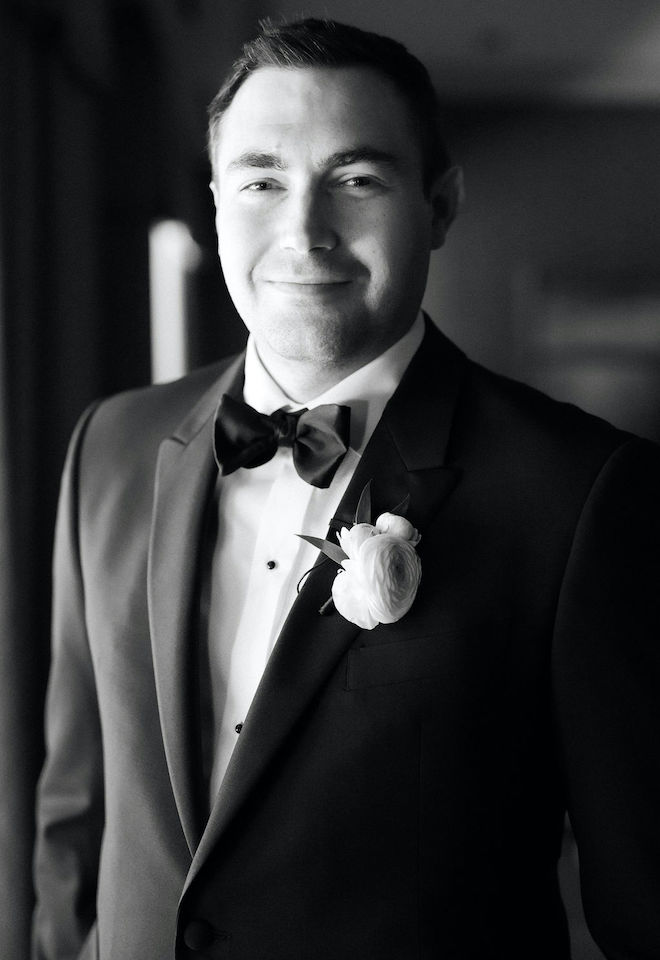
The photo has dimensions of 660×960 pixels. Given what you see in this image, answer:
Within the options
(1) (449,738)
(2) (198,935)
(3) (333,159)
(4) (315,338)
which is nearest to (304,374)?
(4) (315,338)

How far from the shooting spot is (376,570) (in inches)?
42.7

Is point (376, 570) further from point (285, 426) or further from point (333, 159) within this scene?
point (333, 159)

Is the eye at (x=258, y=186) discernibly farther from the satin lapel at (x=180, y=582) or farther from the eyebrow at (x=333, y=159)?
the satin lapel at (x=180, y=582)

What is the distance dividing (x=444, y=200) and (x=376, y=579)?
67 centimetres

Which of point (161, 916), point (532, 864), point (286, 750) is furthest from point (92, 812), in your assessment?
point (532, 864)

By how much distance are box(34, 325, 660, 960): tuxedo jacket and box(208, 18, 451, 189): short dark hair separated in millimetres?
459

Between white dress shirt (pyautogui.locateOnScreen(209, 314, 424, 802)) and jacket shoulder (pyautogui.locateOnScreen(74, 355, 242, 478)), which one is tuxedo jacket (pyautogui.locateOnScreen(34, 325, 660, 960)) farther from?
jacket shoulder (pyautogui.locateOnScreen(74, 355, 242, 478))

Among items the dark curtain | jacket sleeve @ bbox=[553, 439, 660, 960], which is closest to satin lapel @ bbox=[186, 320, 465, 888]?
jacket sleeve @ bbox=[553, 439, 660, 960]

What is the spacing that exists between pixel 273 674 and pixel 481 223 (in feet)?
3.26

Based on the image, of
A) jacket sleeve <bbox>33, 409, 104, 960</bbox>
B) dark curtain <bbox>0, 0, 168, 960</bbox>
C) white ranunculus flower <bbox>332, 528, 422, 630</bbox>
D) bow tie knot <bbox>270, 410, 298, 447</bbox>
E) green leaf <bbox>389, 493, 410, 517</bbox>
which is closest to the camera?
white ranunculus flower <bbox>332, 528, 422, 630</bbox>

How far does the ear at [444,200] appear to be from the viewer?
1388 mm

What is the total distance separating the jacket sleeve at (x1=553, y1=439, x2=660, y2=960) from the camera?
1155 mm

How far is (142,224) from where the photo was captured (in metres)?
2.02

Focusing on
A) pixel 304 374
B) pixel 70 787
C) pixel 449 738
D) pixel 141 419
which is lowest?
pixel 70 787
